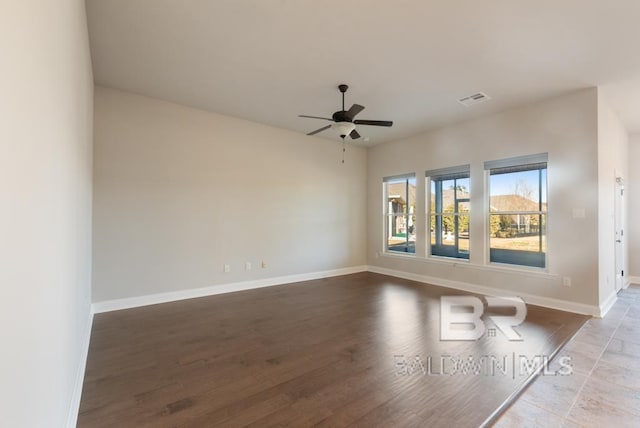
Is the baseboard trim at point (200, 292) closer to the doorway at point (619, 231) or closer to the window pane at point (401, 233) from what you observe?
the window pane at point (401, 233)

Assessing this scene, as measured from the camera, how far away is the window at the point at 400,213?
6.69 m

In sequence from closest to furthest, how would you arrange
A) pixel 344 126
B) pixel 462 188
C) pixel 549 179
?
pixel 344 126, pixel 549 179, pixel 462 188

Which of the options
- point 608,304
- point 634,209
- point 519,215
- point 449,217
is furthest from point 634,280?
point 449,217

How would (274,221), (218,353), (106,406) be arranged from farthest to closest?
(274,221), (218,353), (106,406)

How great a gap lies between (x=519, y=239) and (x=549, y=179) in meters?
1.05

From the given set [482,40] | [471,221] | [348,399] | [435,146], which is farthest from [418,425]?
[435,146]

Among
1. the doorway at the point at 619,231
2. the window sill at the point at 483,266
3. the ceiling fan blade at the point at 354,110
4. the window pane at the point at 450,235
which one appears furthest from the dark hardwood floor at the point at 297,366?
the ceiling fan blade at the point at 354,110

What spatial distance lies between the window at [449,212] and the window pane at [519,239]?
50cm

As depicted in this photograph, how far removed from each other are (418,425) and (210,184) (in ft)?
14.6

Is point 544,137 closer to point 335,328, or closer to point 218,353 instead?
point 335,328

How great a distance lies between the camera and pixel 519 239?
5.00 m

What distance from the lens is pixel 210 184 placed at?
5.15m

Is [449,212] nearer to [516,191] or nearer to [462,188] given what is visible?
[462,188]

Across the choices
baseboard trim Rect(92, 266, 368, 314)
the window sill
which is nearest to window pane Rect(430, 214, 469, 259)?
the window sill
